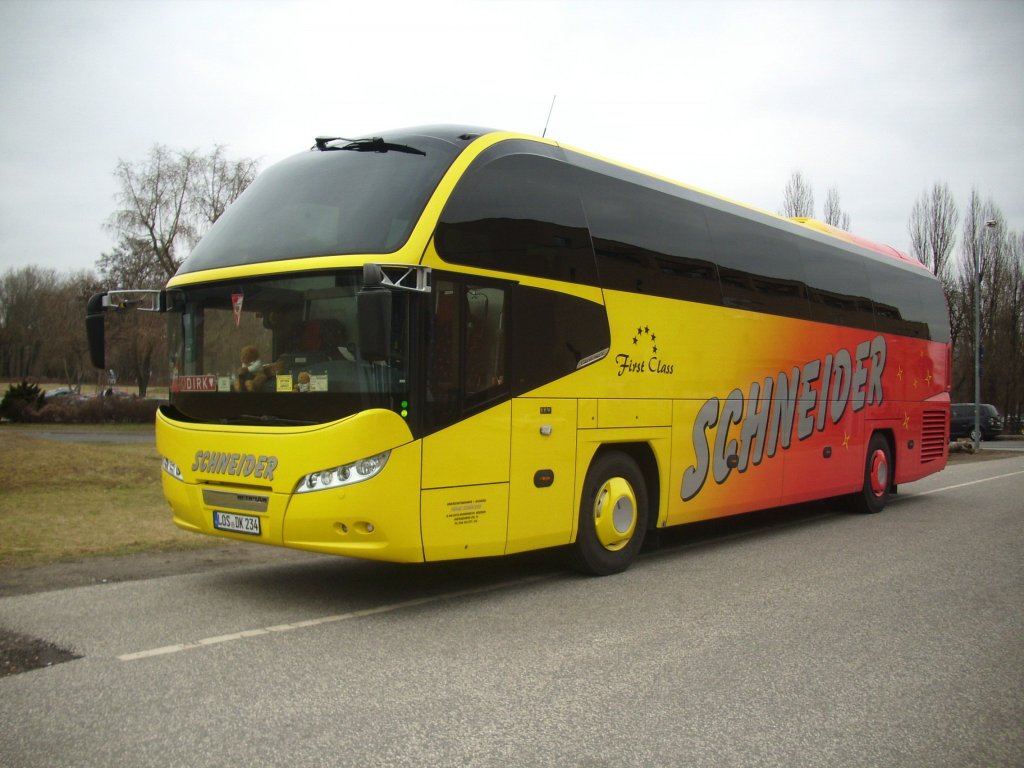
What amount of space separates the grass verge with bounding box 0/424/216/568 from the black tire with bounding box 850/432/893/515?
919cm

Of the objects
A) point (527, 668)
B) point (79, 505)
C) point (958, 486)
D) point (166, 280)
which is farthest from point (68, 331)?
point (527, 668)

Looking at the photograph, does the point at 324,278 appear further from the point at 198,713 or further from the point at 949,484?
the point at 949,484

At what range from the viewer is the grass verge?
30.7 feet

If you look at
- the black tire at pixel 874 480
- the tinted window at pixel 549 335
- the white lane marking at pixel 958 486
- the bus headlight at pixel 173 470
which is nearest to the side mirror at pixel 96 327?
the bus headlight at pixel 173 470

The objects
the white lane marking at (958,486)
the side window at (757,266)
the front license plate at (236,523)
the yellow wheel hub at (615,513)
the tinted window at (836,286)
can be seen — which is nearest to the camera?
the front license plate at (236,523)

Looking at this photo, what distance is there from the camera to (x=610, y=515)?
7.97 m

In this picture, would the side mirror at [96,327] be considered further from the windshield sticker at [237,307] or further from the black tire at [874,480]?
the black tire at [874,480]

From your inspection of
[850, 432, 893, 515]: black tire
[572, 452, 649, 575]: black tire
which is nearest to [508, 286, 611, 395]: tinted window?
[572, 452, 649, 575]: black tire

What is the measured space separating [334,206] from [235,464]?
2.05 meters

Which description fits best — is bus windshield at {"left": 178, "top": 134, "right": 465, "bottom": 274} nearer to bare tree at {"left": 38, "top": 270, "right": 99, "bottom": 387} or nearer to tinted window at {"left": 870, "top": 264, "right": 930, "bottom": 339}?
tinted window at {"left": 870, "top": 264, "right": 930, "bottom": 339}

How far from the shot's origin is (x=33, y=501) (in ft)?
40.8

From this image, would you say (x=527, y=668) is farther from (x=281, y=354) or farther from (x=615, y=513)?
(x=615, y=513)

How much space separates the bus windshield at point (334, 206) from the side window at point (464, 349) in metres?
0.60

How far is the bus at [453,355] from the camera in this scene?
616 centimetres
